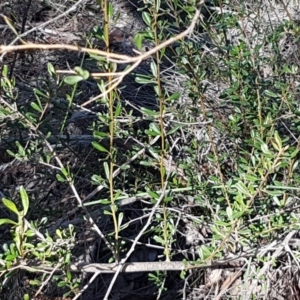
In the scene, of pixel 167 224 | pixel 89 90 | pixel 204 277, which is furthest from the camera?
pixel 89 90

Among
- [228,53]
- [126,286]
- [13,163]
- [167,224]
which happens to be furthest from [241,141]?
[13,163]

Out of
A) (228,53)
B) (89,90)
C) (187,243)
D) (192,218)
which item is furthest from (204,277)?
(89,90)

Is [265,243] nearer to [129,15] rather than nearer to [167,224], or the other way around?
[167,224]

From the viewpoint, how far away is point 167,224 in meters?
2.02

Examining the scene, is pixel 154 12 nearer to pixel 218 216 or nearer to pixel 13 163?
pixel 218 216

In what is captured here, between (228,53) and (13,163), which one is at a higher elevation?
(228,53)

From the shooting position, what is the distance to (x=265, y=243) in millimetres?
2117

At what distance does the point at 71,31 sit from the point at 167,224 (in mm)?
1966

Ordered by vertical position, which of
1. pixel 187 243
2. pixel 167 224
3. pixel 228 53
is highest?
pixel 228 53

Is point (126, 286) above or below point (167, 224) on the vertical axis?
below

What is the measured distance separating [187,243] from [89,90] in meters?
0.92

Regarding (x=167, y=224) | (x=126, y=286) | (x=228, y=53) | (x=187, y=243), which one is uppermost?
(x=228, y=53)

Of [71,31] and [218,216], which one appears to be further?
[71,31]

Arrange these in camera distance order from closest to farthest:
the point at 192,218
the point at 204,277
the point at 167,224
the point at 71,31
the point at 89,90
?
the point at 167,224 < the point at 192,218 < the point at 204,277 < the point at 89,90 < the point at 71,31
